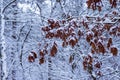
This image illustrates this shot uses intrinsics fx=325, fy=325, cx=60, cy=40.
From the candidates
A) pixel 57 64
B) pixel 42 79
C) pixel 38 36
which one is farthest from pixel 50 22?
pixel 42 79

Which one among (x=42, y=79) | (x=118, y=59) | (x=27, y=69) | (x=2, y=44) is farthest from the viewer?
(x=42, y=79)

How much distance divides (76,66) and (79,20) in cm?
577

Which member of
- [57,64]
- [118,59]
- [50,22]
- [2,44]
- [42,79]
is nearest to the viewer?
[50,22]

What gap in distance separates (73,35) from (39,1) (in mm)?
9296

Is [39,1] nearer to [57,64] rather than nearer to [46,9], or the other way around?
[46,9]

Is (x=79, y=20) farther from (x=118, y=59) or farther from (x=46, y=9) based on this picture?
(x=46, y=9)

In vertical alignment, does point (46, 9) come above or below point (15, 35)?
above

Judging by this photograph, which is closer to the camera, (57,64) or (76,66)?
(76,66)

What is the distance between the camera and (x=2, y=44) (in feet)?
34.0

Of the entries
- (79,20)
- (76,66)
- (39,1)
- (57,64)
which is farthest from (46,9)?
(79,20)

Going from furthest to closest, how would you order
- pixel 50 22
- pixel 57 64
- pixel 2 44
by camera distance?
pixel 57 64 → pixel 2 44 → pixel 50 22

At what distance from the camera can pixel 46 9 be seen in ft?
46.5

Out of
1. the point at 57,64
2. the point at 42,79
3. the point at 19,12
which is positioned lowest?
the point at 42,79

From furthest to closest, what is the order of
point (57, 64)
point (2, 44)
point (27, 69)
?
point (27, 69) → point (57, 64) → point (2, 44)
